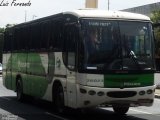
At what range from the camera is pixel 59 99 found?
15.5m

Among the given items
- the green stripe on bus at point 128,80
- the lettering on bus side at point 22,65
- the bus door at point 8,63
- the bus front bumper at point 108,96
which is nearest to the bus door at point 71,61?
the bus front bumper at point 108,96

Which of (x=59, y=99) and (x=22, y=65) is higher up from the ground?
(x=22, y=65)

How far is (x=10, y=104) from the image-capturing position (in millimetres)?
19141

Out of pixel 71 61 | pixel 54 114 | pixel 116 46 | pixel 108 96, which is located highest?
pixel 116 46

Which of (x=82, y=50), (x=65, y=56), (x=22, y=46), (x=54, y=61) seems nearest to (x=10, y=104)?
(x=22, y=46)

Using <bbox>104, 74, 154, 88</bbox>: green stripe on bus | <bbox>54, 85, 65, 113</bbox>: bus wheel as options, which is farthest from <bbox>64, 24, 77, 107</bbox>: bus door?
<bbox>104, 74, 154, 88</bbox>: green stripe on bus

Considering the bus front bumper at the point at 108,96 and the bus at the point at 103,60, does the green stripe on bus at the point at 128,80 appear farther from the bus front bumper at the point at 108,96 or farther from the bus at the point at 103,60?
the bus front bumper at the point at 108,96

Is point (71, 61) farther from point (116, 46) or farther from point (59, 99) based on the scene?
point (59, 99)

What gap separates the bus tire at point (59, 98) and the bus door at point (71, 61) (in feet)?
2.73

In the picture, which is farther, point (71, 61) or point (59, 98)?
point (59, 98)

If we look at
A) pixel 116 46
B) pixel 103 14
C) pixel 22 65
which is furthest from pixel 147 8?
pixel 116 46

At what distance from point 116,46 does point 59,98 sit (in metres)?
2.72

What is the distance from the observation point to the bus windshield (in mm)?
13711

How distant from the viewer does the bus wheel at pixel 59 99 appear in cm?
1529
